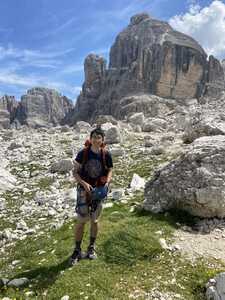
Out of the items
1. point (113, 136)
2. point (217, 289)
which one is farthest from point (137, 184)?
point (113, 136)

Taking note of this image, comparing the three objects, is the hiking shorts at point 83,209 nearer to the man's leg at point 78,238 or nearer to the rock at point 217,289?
the man's leg at point 78,238

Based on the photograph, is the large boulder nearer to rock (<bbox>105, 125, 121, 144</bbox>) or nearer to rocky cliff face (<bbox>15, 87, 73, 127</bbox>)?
rock (<bbox>105, 125, 121, 144</bbox>)

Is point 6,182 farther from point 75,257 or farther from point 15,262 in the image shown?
point 75,257

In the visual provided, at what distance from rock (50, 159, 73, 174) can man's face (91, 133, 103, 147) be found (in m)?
12.5

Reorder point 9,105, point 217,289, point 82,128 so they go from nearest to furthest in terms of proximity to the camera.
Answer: point 217,289
point 82,128
point 9,105

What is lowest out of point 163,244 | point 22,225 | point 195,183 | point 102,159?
point 22,225

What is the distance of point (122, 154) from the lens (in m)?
24.5

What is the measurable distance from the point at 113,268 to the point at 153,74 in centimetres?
10477

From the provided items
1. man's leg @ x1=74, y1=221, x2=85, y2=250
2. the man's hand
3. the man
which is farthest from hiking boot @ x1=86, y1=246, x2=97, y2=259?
the man's hand

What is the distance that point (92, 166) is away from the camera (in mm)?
8445

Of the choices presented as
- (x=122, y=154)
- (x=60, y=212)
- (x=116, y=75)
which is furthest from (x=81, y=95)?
(x=60, y=212)

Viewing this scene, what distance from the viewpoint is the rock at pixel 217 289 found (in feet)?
22.8

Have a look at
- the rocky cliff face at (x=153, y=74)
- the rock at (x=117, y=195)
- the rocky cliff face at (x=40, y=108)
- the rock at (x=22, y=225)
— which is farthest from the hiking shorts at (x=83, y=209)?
the rocky cliff face at (x=40, y=108)

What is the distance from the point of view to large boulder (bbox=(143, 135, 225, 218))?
10672 millimetres
